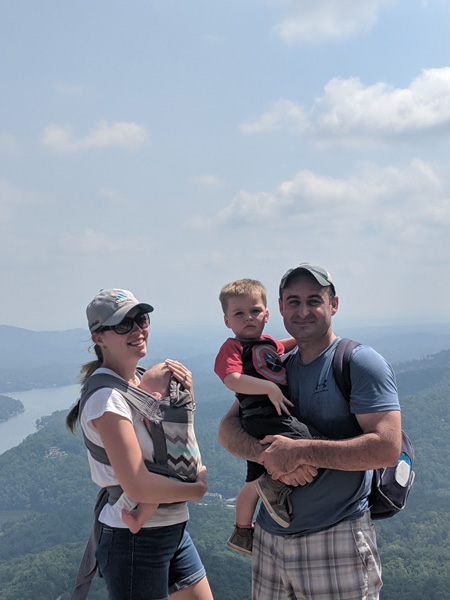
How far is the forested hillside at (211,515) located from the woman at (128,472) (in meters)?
54.6

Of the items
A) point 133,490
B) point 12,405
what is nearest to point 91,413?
point 133,490

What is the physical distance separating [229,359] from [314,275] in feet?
2.32

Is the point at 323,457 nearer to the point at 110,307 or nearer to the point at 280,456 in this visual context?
the point at 280,456

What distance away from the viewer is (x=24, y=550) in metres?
85.6

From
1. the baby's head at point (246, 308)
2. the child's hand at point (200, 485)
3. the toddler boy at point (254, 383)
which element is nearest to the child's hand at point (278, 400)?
the toddler boy at point (254, 383)

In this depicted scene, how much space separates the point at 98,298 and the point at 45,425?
506 feet

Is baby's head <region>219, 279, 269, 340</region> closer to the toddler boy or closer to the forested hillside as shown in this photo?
the toddler boy

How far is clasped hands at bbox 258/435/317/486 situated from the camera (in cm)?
290

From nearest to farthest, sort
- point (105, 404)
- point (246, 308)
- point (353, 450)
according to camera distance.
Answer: point (353, 450) < point (105, 404) < point (246, 308)

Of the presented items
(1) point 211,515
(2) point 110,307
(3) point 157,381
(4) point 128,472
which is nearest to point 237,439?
(3) point 157,381

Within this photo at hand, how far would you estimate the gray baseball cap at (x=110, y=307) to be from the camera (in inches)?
122

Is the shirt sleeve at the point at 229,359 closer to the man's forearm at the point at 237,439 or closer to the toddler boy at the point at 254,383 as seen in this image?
the toddler boy at the point at 254,383

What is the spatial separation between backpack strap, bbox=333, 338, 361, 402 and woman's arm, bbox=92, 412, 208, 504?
111 cm

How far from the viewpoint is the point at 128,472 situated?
9.45 ft
